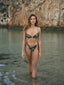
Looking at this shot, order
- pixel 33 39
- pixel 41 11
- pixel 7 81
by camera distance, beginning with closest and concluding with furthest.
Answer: pixel 7 81 → pixel 33 39 → pixel 41 11

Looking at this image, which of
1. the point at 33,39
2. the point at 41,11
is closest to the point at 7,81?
the point at 33,39

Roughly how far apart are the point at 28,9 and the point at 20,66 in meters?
54.1

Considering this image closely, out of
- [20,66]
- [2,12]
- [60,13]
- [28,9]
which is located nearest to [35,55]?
[20,66]

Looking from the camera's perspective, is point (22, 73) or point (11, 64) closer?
point (22, 73)

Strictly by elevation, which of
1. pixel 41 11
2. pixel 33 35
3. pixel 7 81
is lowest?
pixel 7 81

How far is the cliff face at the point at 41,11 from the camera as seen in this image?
5306 cm

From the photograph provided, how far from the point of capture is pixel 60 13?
174 ft

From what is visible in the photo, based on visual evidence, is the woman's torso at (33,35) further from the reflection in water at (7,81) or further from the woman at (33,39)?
the reflection in water at (7,81)

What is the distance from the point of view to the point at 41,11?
57.8 metres

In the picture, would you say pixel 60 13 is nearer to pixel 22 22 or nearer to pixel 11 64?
pixel 22 22

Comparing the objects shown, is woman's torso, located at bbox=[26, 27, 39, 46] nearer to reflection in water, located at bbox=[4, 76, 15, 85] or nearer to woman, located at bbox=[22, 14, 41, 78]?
woman, located at bbox=[22, 14, 41, 78]

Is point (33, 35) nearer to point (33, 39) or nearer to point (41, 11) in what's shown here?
point (33, 39)

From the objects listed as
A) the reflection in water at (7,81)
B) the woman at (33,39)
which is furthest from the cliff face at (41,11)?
the reflection in water at (7,81)

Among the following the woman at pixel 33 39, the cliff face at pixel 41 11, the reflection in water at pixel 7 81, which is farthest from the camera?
the cliff face at pixel 41 11
